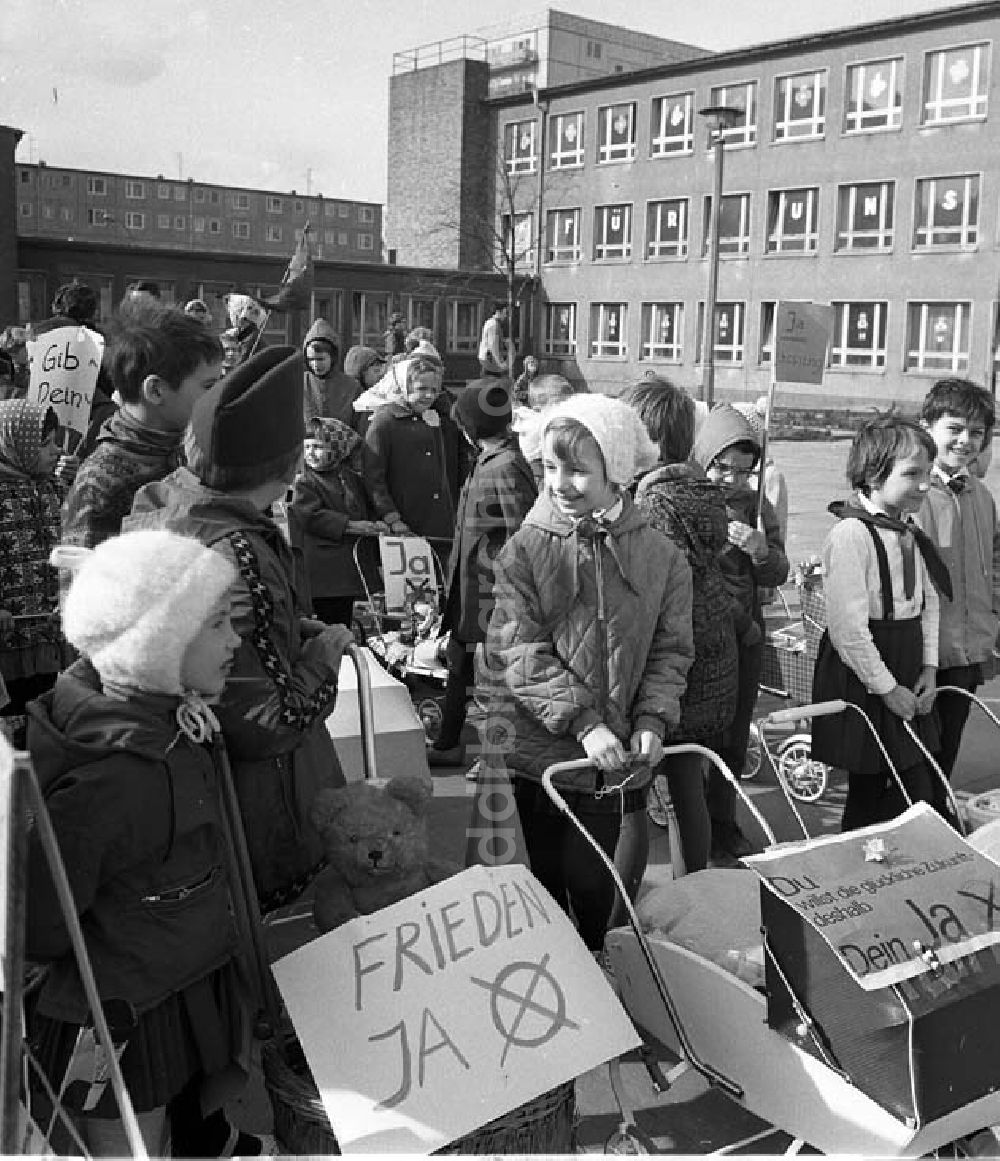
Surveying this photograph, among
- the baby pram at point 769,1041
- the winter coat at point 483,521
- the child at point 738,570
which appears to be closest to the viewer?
the baby pram at point 769,1041

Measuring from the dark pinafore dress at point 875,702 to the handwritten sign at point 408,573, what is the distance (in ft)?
9.59

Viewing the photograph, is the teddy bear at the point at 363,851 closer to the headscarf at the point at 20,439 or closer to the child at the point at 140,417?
the child at the point at 140,417

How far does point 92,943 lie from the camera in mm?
2443

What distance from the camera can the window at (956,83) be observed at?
123 feet

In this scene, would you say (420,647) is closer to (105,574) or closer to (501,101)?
(105,574)

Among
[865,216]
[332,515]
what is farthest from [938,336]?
[332,515]

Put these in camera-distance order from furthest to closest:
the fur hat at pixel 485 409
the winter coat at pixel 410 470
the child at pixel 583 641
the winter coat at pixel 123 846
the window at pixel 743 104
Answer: the window at pixel 743 104
the winter coat at pixel 410 470
the fur hat at pixel 485 409
the child at pixel 583 641
the winter coat at pixel 123 846

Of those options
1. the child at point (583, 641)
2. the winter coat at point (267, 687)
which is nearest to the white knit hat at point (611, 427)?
the child at point (583, 641)

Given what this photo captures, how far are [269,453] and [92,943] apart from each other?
3.67 ft

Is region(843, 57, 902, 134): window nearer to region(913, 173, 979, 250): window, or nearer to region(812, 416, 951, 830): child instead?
region(913, 173, 979, 250): window

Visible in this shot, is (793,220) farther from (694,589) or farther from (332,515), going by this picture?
(694,589)

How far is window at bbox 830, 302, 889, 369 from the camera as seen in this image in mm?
39469

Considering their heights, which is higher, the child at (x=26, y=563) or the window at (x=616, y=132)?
the window at (x=616, y=132)

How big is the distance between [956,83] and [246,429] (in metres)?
40.6
